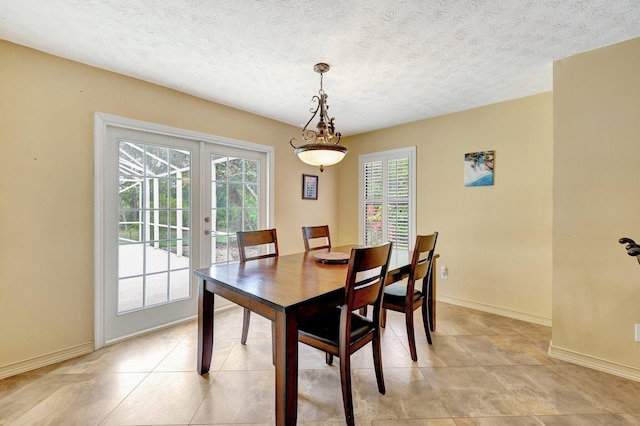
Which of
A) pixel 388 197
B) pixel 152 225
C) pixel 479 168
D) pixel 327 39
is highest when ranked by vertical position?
pixel 327 39

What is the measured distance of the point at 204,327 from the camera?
183 cm

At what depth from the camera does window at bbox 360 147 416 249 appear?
144 inches

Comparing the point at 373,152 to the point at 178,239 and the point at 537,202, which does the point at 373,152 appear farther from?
the point at 178,239

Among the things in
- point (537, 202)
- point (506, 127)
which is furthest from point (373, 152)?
point (537, 202)

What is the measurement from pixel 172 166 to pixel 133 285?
→ 1.15 m

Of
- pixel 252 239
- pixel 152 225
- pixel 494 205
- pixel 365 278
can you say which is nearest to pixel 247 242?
pixel 252 239

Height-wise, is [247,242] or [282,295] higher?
[247,242]

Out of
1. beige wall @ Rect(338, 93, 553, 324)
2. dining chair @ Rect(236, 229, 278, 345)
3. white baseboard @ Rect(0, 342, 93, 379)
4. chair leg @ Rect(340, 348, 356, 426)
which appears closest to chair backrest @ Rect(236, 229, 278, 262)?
dining chair @ Rect(236, 229, 278, 345)

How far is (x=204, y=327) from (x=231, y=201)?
1.61 m

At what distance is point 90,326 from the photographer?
2.18m

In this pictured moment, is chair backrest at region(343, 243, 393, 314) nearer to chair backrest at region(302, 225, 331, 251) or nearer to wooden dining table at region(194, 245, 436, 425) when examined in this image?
wooden dining table at region(194, 245, 436, 425)

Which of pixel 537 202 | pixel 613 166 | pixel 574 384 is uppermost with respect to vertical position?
pixel 613 166

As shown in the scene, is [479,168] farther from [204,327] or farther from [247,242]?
[204,327]

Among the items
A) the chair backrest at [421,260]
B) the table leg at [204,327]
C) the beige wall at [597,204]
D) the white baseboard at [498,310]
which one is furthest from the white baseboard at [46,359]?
the beige wall at [597,204]
